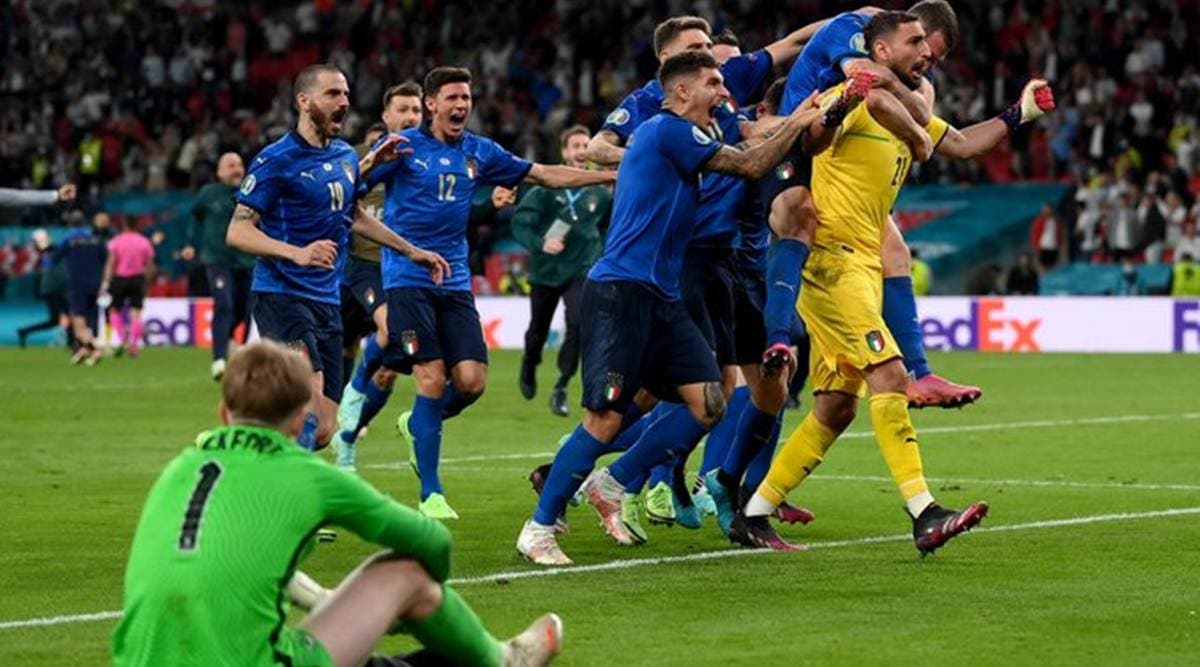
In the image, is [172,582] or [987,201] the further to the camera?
[987,201]

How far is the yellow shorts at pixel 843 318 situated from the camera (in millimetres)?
11062

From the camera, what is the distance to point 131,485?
14.5 m

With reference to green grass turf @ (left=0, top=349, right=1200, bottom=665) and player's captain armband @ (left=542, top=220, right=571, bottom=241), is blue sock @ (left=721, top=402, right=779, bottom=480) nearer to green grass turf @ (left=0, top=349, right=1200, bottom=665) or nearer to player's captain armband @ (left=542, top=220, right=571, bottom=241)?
green grass turf @ (left=0, top=349, right=1200, bottom=665)

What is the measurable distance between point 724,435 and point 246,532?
23.2ft

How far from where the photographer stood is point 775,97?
12547 mm

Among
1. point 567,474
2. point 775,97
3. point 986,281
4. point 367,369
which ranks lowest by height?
point 986,281

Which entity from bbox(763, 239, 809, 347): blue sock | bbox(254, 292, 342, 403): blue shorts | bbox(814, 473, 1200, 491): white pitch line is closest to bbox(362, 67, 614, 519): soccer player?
bbox(254, 292, 342, 403): blue shorts

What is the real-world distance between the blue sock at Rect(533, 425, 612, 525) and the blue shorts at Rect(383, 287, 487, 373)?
2391mm

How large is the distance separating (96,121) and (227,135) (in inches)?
138

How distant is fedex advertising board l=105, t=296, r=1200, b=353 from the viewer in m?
30.5

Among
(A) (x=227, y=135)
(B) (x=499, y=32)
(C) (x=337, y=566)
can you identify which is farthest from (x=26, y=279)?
(C) (x=337, y=566)

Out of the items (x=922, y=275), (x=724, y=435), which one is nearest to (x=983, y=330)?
(x=922, y=275)

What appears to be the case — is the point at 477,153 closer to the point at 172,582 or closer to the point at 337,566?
the point at 337,566

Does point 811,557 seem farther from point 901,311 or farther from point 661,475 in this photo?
point 661,475
